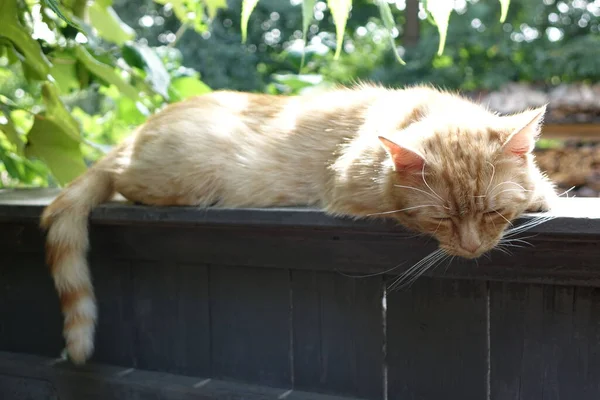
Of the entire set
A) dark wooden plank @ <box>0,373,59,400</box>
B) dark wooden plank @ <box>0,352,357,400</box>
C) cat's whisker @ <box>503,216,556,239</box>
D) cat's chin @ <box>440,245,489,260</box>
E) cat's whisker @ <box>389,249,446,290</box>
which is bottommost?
dark wooden plank @ <box>0,373,59,400</box>

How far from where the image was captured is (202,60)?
10.4 metres

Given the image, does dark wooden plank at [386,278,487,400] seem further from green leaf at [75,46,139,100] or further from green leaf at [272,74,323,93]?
green leaf at [272,74,323,93]

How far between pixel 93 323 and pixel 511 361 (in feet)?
3.77

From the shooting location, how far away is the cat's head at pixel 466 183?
146 centimetres

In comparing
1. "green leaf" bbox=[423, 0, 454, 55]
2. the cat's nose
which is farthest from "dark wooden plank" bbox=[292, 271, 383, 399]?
"green leaf" bbox=[423, 0, 454, 55]

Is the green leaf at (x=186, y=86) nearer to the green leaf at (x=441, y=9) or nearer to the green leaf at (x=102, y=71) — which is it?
the green leaf at (x=102, y=71)

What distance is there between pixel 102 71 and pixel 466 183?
1.32m

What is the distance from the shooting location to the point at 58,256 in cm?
186

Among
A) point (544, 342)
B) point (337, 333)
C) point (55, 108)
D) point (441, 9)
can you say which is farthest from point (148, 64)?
point (544, 342)

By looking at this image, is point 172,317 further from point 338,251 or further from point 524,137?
point 524,137

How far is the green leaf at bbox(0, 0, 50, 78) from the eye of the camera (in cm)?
177

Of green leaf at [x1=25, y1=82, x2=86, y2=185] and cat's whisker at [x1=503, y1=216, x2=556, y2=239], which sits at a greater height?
green leaf at [x1=25, y1=82, x2=86, y2=185]

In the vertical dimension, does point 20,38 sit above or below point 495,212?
above

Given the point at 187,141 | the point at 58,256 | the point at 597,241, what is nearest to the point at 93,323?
the point at 58,256
